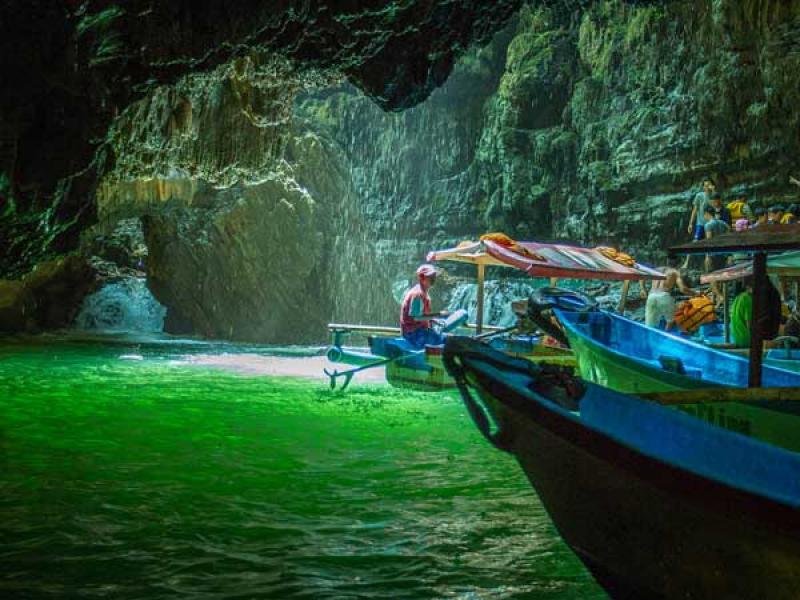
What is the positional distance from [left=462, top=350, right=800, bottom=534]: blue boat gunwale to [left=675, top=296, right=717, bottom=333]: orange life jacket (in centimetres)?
1253

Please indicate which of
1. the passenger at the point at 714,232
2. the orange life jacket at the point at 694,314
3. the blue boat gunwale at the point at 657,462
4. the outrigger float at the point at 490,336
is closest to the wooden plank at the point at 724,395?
the blue boat gunwale at the point at 657,462

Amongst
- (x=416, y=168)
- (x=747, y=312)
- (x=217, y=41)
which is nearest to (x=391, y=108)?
(x=217, y=41)

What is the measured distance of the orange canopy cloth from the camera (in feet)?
41.1

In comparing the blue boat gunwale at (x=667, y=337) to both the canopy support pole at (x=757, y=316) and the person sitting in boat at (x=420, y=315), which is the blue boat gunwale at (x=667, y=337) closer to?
the canopy support pole at (x=757, y=316)

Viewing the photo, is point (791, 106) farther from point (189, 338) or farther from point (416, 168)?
point (189, 338)

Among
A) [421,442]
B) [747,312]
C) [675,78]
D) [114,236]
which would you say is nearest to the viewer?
[421,442]

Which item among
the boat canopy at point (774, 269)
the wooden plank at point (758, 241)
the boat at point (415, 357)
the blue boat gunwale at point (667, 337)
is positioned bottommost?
the boat at point (415, 357)

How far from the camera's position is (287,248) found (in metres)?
23.3

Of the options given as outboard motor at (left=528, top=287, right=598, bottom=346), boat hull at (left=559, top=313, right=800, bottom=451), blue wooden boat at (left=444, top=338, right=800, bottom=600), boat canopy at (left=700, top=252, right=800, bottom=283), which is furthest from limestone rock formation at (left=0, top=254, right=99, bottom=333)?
blue wooden boat at (left=444, top=338, right=800, bottom=600)

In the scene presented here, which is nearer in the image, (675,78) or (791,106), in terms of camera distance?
(791,106)

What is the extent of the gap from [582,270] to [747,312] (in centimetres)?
351

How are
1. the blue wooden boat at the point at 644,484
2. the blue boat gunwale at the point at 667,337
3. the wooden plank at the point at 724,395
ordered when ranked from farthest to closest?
the blue boat gunwale at the point at 667,337
the wooden plank at the point at 724,395
the blue wooden boat at the point at 644,484

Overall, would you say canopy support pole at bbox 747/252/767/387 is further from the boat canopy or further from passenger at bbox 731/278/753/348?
passenger at bbox 731/278/753/348

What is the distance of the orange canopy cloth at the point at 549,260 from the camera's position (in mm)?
12531
